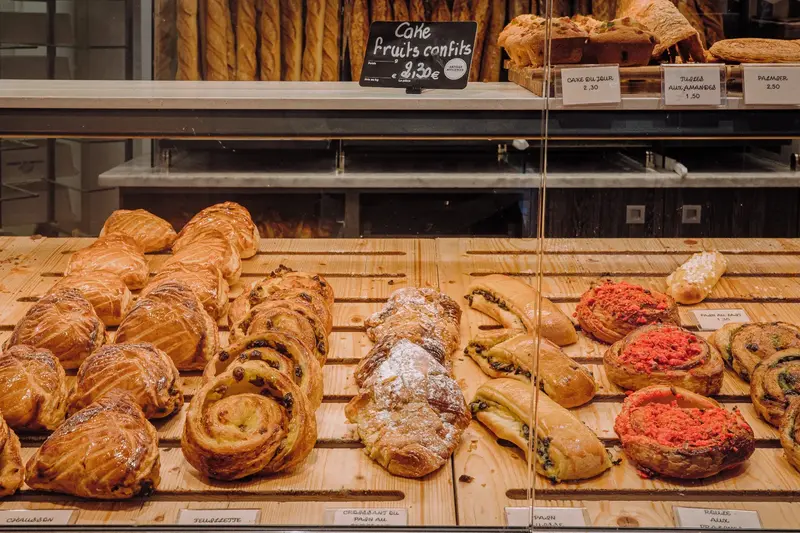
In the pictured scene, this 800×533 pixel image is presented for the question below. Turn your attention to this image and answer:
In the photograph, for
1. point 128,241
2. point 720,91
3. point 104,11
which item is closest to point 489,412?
point 720,91

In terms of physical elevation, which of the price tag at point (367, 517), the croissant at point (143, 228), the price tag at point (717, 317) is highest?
the croissant at point (143, 228)

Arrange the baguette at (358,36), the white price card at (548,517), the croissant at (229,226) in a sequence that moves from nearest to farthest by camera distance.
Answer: the white price card at (548,517) < the baguette at (358,36) < the croissant at (229,226)

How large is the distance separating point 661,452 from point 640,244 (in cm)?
83

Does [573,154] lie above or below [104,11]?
below

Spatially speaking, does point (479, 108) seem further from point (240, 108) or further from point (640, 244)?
point (640, 244)

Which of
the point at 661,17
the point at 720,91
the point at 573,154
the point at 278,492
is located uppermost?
the point at 661,17

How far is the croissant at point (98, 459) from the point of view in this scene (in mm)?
1371

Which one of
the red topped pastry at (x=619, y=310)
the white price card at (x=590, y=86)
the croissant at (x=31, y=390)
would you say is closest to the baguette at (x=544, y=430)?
the red topped pastry at (x=619, y=310)

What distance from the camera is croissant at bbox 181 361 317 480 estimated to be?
1.44 meters

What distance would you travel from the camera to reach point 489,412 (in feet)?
5.42

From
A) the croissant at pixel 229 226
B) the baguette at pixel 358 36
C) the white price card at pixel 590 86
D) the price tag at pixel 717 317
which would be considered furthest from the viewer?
the croissant at pixel 229 226

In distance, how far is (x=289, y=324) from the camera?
1.90m

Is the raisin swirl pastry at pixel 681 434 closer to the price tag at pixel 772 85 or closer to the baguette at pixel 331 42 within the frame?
the price tag at pixel 772 85

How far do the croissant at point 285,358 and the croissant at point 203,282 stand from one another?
1.58 ft
